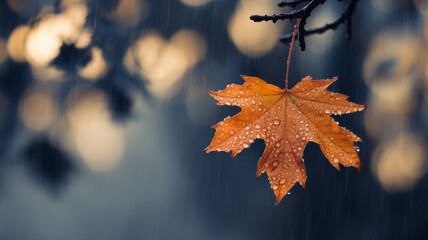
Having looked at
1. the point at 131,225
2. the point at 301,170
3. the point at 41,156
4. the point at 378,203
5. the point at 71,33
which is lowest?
the point at 131,225

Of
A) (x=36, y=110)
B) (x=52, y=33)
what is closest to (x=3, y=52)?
(x=52, y=33)

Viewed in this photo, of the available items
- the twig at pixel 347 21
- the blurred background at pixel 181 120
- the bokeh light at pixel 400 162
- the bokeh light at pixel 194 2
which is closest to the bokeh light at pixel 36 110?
the blurred background at pixel 181 120

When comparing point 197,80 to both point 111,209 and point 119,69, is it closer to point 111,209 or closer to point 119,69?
point 119,69

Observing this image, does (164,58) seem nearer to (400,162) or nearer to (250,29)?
(250,29)

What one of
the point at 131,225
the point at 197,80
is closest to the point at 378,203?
the point at 197,80

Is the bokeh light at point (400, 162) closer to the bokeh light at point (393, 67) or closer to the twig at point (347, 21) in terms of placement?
the bokeh light at point (393, 67)
